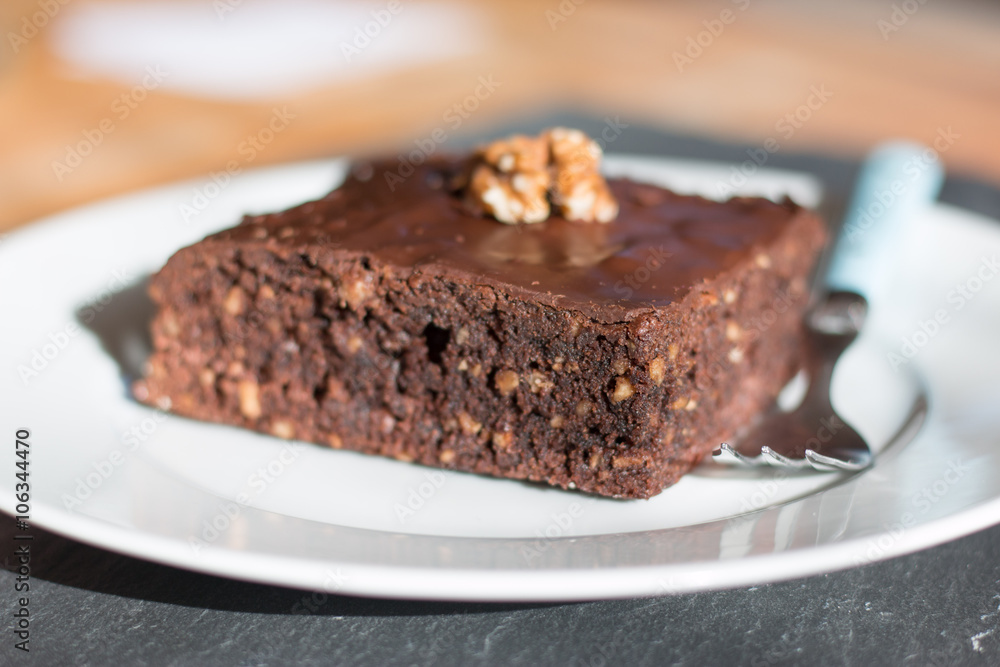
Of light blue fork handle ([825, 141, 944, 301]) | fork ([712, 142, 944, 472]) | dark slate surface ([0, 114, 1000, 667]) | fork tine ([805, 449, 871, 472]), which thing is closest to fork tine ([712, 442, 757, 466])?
fork ([712, 142, 944, 472])

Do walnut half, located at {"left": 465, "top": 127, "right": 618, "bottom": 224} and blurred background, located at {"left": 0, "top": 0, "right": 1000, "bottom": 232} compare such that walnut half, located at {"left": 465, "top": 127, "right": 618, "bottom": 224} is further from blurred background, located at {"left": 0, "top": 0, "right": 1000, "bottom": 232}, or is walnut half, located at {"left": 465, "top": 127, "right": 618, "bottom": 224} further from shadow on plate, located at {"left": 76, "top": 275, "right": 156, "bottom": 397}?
blurred background, located at {"left": 0, "top": 0, "right": 1000, "bottom": 232}

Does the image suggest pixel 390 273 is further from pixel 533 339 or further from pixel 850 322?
pixel 850 322

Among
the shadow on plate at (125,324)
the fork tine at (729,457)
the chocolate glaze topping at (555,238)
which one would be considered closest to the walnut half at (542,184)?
the chocolate glaze topping at (555,238)

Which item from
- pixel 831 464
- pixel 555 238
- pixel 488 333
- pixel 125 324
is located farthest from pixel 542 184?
pixel 125 324

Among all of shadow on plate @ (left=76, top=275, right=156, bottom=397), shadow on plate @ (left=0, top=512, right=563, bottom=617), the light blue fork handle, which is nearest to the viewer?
shadow on plate @ (left=0, top=512, right=563, bottom=617)

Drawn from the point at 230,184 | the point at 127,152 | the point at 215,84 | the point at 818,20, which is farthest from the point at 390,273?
the point at 818,20
